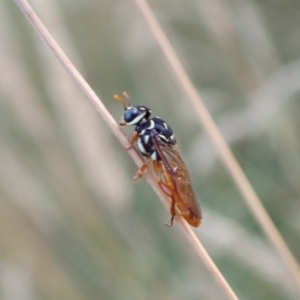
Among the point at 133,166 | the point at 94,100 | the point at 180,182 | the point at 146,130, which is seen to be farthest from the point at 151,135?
the point at 133,166

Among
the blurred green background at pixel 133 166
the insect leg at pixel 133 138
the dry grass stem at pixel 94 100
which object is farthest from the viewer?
the blurred green background at pixel 133 166

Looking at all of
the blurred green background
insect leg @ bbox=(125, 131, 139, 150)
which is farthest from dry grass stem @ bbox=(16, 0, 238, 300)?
the blurred green background

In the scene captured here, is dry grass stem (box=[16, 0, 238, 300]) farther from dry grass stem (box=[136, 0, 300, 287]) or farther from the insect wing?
dry grass stem (box=[136, 0, 300, 287])

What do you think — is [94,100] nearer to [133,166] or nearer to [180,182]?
[180,182]

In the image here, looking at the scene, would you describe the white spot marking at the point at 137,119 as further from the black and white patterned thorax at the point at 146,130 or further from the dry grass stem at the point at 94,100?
the dry grass stem at the point at 94,100

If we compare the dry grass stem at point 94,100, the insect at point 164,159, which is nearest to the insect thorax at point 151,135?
the insect at point 164,159

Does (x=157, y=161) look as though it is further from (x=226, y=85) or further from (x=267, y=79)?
(x=226, y=85)

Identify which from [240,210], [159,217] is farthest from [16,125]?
[240,210]
